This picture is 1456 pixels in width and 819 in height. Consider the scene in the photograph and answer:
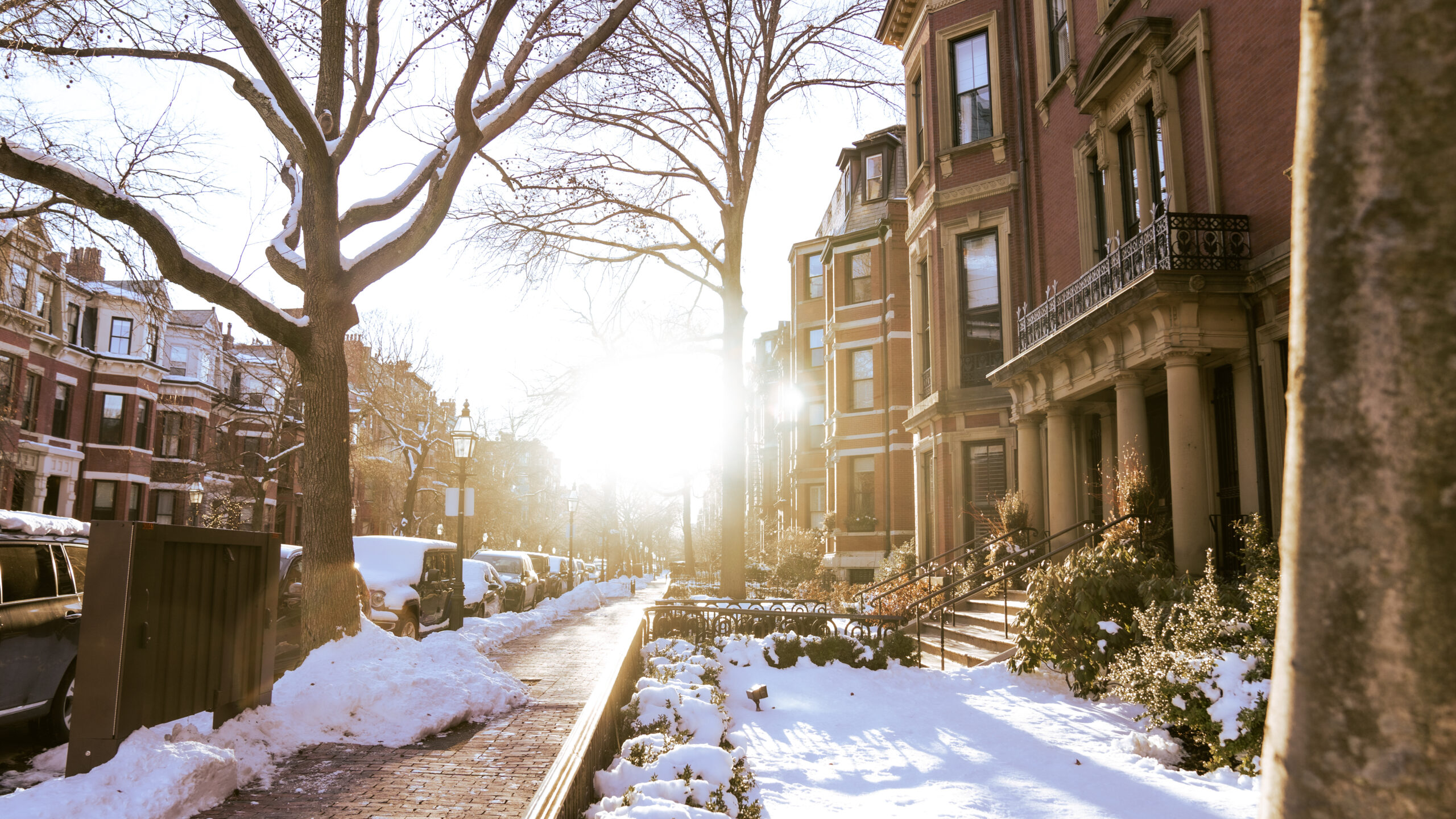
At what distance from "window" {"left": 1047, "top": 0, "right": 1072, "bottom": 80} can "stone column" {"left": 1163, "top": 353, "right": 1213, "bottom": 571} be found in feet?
27.8

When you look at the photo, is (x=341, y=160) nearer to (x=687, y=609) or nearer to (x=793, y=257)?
(x=687, y=609)

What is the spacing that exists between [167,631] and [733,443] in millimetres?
14334

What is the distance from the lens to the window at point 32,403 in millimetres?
34709

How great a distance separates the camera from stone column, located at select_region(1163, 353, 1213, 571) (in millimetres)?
10719

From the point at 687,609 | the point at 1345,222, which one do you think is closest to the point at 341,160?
the point at 687,609

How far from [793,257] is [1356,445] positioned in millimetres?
37483

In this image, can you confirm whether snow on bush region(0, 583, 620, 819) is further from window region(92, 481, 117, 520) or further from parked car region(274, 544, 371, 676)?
window region(92, 481, 117, 520)

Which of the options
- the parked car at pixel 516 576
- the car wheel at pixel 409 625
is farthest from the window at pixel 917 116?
the car wheel at pixel 409 625

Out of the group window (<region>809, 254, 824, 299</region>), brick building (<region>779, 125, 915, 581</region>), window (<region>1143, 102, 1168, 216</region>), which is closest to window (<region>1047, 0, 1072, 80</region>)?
window (<region>1143, 102, 1168, 216</region>)

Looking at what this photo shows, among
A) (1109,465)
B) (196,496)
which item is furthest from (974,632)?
(196,496)

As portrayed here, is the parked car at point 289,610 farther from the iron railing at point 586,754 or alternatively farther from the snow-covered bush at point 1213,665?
the snow-covered bush at point 1213,665

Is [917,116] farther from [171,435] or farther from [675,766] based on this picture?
→ [171,435]

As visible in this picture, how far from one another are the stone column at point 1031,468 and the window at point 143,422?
3936cm

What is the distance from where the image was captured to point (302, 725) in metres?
7.73
